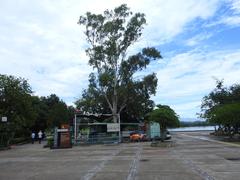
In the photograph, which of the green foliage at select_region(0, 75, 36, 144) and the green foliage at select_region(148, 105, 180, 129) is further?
the green foliage at select_region(0, 75, 36, 144)

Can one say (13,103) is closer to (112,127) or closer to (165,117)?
(112,127)

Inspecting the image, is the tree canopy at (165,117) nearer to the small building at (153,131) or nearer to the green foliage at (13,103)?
the small building at (153,131)

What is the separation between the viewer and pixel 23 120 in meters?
50.2

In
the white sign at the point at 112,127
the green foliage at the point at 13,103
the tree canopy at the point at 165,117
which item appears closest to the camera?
the tree canopy at the point at 165,117

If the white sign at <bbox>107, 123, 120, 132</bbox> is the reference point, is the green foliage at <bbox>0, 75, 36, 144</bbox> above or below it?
above

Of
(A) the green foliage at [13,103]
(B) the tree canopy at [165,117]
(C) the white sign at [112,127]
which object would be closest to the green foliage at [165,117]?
(B) the tree canopy at [165,117]

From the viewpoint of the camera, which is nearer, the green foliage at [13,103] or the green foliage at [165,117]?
the green foliage at [165,117]

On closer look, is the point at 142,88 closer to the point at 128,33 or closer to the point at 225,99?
the point at 128,33

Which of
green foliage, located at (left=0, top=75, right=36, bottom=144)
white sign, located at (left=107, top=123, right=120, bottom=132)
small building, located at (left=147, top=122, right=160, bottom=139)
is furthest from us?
small building, located at (left=147, top=122, right=160, bottom=139)

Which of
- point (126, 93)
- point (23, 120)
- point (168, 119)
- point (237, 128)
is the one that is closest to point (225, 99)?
point (237, 128)

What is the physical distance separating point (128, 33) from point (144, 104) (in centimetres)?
1552

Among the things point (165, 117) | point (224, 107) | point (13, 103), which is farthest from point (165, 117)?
point (13, 103)

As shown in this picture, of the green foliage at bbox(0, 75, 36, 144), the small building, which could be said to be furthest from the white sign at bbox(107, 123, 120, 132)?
the green foliage at bbox(0, 75, 36, 144)

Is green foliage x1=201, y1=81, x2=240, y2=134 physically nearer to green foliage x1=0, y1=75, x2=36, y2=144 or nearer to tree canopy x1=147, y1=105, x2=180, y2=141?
tree canopy x1=147, y1=105, x2=180, y2=141
